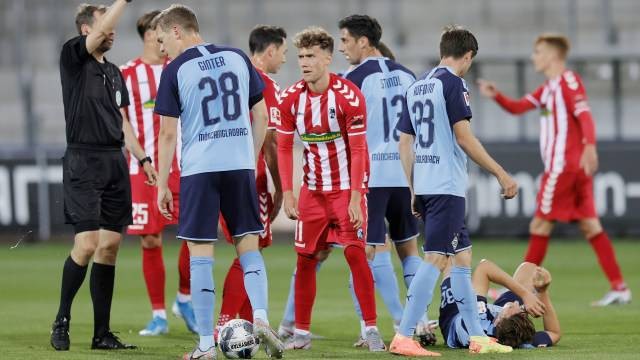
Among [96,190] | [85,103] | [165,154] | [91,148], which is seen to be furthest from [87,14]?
[165,154]

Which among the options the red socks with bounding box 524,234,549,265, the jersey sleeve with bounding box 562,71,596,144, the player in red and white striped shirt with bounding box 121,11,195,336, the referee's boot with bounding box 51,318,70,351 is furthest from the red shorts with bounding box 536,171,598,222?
the referee's boot with bounding box 51,318,70,351

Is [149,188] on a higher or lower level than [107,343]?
higher

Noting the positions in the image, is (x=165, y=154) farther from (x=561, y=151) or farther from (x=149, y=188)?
(x=561, y=151)

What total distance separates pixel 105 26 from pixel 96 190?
116 cm

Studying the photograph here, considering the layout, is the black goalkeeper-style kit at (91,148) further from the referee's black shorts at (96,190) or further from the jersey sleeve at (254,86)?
the jersey sleeve at (254,86)

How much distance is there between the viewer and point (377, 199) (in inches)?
340

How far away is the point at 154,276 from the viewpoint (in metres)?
9.43

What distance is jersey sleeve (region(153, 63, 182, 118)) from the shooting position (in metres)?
7.02

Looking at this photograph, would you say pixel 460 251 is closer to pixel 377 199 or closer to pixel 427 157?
pixel 427 157

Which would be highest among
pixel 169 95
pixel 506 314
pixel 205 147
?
pixel 169 95

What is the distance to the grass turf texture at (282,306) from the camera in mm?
7781

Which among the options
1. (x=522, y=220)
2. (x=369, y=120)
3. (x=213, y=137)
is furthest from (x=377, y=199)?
(x=522, y=220)

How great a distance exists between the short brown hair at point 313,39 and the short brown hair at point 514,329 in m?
2.13

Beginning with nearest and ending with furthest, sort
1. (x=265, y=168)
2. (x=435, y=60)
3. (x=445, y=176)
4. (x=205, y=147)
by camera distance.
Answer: (x=205, y=147) → (x=445, y=176) → (x=265, y=168) → (x=435, y=60)
